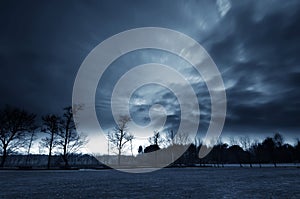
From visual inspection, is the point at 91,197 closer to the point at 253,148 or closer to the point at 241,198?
the point at 241,198

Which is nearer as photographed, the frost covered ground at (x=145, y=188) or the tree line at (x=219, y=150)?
the frost covered ground at (x=145, y=188)

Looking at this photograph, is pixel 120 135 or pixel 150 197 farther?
pixel 120 135

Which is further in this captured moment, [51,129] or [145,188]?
[51,129]

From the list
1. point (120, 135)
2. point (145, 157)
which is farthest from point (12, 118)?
point (145, 157)

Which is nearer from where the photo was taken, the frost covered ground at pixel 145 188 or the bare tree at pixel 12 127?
the frost covered ground at pixel 145 188

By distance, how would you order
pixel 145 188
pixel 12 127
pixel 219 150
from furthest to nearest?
pixel 219 150, pixel 12 127, pixel 145 188

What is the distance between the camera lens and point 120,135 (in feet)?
160

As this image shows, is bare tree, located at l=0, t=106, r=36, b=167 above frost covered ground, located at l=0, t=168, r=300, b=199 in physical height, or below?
above

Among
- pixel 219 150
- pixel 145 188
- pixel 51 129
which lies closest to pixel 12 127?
pixel 51 129

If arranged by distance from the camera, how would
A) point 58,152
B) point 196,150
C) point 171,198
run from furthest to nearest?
point 196,150, point 58,152, point 171,198

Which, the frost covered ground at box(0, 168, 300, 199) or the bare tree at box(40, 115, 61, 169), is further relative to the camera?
the bare tree at box(40, 115, 61, 169)

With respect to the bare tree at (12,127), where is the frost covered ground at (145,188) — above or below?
below

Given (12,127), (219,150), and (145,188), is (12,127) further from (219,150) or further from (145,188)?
(219,150)

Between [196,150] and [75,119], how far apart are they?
265ft
